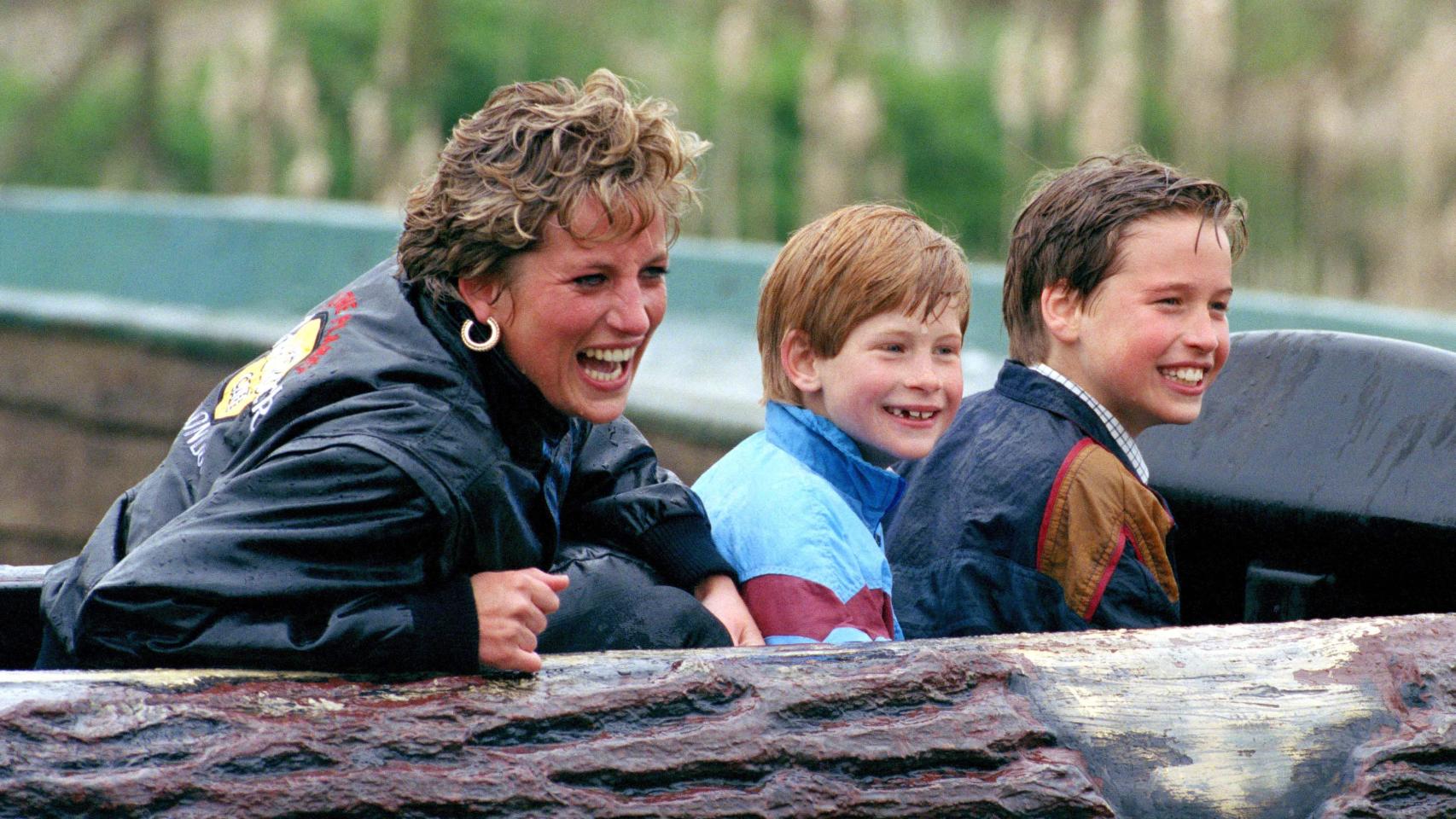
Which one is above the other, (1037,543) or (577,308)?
(577,308)

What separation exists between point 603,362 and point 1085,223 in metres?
0.79

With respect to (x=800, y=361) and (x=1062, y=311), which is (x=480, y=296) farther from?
(x=1062, y=311)

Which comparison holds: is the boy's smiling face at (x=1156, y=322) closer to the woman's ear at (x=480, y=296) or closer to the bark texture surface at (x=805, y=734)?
the bark texture surface at (x=805, y=734)

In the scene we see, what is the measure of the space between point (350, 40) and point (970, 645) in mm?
9946

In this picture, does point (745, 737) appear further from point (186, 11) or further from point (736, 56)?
point (186, 11)

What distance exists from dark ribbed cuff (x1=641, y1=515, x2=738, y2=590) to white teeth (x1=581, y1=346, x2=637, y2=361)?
27 centimetres

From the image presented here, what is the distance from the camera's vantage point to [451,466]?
5.45ft

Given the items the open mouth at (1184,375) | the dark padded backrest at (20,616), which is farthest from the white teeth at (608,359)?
the open mouth at (1184,375)

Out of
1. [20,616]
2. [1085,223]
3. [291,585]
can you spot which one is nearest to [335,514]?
[291,585]

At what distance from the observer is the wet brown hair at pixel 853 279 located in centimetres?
214

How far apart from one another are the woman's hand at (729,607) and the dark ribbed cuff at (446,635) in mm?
420

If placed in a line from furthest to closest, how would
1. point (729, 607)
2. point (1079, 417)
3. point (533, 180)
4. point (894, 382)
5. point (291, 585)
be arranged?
point (1079, 417) → point (894, 382) → point (729, 607) → point (533, 180) → point (291, 585)

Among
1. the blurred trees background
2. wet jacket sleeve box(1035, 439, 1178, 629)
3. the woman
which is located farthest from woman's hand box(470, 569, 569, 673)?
the blurred trees background

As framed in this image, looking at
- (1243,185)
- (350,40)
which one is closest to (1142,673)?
(1243,185)
